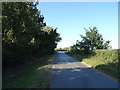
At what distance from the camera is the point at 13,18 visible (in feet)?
57.1

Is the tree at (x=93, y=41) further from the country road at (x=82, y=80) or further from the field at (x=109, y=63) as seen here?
the country road at (x=82, y=80)

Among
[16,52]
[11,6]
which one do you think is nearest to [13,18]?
[11,6]

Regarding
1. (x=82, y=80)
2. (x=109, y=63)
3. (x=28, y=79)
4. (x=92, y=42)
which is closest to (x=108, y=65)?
(x=109, y=63)

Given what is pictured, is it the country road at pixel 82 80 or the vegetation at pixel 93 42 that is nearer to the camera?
the country road at pixel 82 80

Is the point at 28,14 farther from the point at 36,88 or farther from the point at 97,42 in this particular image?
the point at 97,42

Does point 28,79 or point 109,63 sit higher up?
point 109,63

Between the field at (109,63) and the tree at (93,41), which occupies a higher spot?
the tree at (93,41)

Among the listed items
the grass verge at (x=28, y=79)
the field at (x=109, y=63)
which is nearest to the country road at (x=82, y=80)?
the grass verge at (x=28, y=79)

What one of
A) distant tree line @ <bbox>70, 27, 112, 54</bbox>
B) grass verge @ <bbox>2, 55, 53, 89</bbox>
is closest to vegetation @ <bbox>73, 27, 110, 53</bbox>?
distant tree line @ <bbox>70, 27, 112, 54</bbox>

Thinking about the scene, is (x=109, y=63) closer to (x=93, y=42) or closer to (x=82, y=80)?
(x=82, y=80)

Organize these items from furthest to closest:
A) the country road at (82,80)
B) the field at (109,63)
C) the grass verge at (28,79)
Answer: the field at (109,63) < the grass verge at (28,79) < the country road at (82,80)

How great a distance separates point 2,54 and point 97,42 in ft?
134

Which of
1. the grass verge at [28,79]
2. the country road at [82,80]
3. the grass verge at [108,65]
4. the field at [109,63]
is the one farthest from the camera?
the field at [109,63]

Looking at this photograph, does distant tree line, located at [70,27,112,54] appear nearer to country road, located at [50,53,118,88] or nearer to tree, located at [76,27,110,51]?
tree, located at [76,27,110,51]
